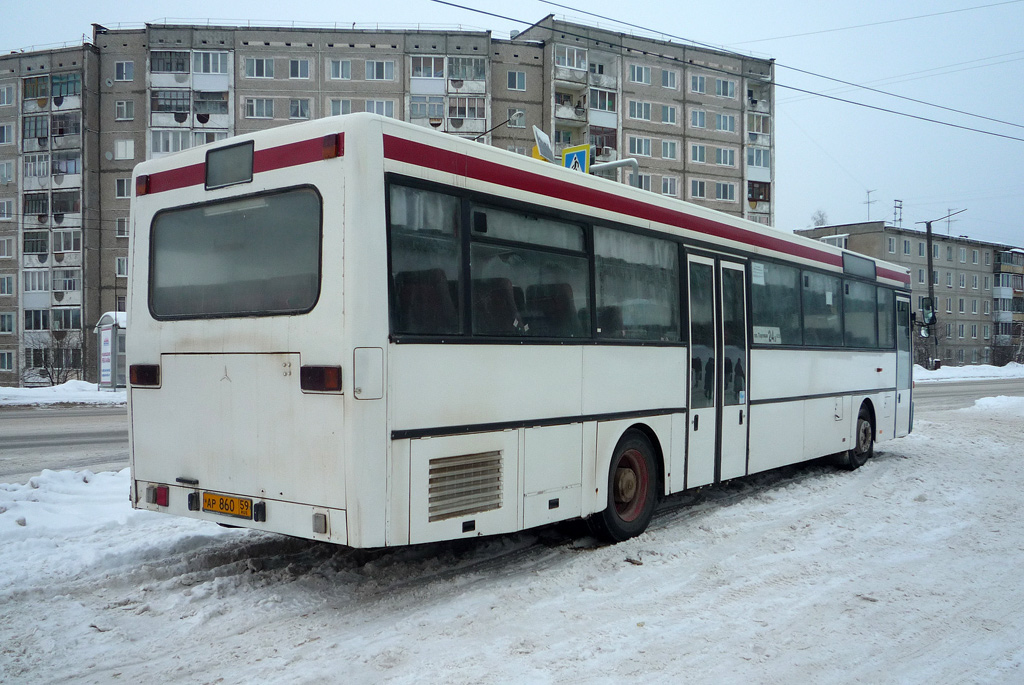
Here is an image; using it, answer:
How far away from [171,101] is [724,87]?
1584 inches

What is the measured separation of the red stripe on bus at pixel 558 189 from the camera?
559cm

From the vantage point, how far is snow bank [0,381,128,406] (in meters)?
26.6

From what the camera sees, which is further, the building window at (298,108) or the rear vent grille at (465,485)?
the building window at (298,108)

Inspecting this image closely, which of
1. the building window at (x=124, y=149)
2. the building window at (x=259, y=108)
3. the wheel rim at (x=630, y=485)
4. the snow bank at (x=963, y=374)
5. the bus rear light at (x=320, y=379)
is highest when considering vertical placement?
the building window at (x=259, y=108)

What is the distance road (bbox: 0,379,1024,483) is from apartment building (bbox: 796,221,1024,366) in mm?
65757

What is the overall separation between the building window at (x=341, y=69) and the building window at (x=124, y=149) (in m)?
14.6

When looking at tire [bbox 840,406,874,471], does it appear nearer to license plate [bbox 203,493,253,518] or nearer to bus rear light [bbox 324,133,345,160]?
license plate [bbox 203,493,253,518]

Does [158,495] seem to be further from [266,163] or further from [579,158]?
[579,158]

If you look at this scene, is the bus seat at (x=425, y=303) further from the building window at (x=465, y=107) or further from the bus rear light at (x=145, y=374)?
the building window at (x=465, y=107)

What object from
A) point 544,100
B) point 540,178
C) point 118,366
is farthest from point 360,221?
point 544,100

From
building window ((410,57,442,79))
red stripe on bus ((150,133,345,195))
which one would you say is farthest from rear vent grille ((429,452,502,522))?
building window ((410,57,442,79))

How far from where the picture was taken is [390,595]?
5855 millimetres

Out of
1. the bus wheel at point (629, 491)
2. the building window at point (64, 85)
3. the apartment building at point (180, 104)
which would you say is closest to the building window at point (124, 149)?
the apartment building at point (180, 104)

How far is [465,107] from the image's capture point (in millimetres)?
A: 54281
